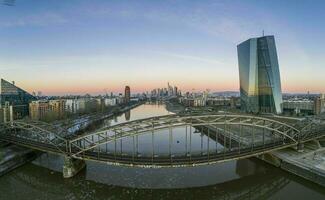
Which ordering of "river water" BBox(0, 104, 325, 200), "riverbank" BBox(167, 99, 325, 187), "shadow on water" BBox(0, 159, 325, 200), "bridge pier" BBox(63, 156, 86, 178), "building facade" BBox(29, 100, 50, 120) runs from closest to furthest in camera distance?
"shadow on water" BBox(0, 159, 325, 200), "river water" BBox(0, 104, 325, 200), "riverbank" BBox(167, 99, 325, 187), "bridge pier" BBox(63, 156, 86, 178), "building facade" BBox(29, 100, 50, 120)

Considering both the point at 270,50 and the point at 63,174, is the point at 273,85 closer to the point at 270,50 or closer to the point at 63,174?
the point at 270,50

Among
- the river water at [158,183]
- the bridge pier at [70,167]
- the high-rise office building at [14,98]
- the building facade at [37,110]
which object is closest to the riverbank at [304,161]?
the river water at [158,183]

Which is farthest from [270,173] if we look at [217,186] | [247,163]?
[217,186]

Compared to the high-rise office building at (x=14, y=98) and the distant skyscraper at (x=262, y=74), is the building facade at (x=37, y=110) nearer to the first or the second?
the high-rise office building at (x=14, y=98)

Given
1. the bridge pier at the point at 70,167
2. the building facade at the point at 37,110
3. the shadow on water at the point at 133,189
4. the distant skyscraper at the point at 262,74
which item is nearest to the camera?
the shadow on water at the point at 133,189

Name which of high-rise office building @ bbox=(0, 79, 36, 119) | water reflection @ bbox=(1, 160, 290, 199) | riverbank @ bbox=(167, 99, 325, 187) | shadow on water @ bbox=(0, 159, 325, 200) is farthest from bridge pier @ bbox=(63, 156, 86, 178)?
high-rise office building @ bbox=(0, 79, 36, 119)

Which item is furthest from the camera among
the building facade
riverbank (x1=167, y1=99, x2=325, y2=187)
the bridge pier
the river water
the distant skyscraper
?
the distant skyscraper

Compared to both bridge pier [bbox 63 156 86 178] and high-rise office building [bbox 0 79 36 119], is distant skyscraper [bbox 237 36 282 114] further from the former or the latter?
high-rise office building [bbox 0 79 36 119]

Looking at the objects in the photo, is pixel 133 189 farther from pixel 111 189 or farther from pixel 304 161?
pixel 304 161
